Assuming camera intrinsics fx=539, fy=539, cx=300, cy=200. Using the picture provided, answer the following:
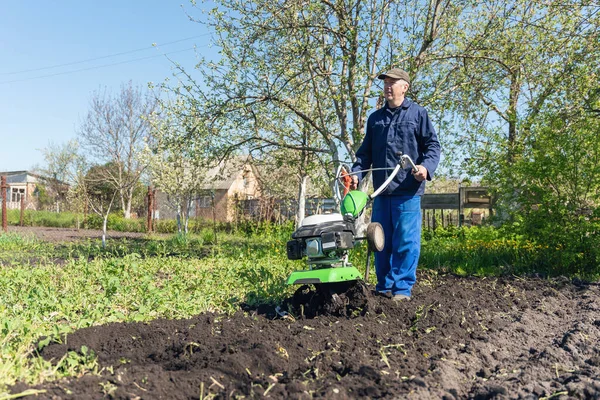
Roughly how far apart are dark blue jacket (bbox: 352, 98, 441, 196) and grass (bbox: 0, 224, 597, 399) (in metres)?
1.55

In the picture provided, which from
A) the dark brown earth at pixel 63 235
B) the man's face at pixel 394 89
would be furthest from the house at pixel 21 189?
the man's face at pixel 394 89

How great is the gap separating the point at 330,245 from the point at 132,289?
2650mm

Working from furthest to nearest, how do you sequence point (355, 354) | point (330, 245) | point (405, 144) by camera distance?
1. point (405, 144)
2. point (330, 245)
3. point (355, 354)

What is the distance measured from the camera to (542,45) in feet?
33.2

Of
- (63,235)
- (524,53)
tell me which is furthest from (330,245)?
(63,235)

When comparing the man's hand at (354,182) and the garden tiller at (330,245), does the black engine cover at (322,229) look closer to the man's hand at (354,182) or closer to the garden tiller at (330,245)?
the garden tiller at (330,245)

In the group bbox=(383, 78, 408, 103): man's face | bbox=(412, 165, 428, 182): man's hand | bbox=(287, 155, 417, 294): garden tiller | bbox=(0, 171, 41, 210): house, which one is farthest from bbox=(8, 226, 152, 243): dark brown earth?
bbox=(0, 171, 41, 210): house

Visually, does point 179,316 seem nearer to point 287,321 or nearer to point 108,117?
point 287,321

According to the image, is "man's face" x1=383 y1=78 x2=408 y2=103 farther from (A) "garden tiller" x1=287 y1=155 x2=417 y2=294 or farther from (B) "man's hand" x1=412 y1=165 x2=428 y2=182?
(A) "garden tiller" x1=287 y1=155 x2=417 y2=294

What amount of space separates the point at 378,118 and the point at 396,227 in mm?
1084

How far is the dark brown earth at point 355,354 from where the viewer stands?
2545 mm

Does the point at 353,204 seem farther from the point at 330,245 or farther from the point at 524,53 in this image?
the point at 524,53

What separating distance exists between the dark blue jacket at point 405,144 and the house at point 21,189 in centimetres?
4178

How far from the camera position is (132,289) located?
5645 mm
